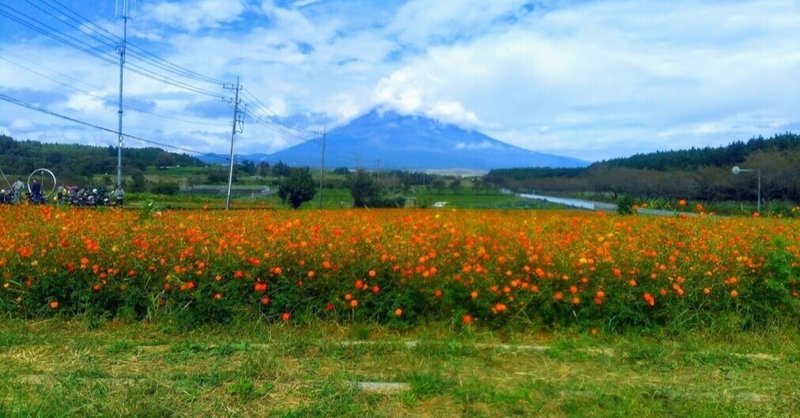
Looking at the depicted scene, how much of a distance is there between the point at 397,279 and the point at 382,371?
1161mm

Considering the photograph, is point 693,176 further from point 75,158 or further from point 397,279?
point 75,158

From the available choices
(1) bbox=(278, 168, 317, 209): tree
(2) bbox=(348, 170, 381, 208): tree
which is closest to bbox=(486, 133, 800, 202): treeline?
(2) bbox=(348, 170, 381, 208): tree

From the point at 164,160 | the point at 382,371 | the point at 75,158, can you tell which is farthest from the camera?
the point at 164,160

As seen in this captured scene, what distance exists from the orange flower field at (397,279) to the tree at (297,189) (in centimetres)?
2671

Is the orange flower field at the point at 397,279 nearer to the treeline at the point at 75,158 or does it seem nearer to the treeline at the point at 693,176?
the treeline at the point at 75,158

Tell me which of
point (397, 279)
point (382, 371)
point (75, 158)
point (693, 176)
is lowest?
point (382, 371)

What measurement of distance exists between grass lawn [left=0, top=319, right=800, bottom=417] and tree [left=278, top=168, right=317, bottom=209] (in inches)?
1085

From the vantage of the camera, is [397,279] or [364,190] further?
[364,190]

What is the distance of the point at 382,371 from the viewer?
3486 millimetres

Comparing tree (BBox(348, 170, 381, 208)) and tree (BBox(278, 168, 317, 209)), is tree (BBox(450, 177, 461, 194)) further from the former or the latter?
tree (BBox(278, 168, 317, 209))

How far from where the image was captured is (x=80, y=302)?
4.59 m

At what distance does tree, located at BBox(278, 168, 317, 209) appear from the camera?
32.5 meters

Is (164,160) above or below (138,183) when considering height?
above

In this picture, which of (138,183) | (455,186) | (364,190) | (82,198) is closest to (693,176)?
(455,186)
